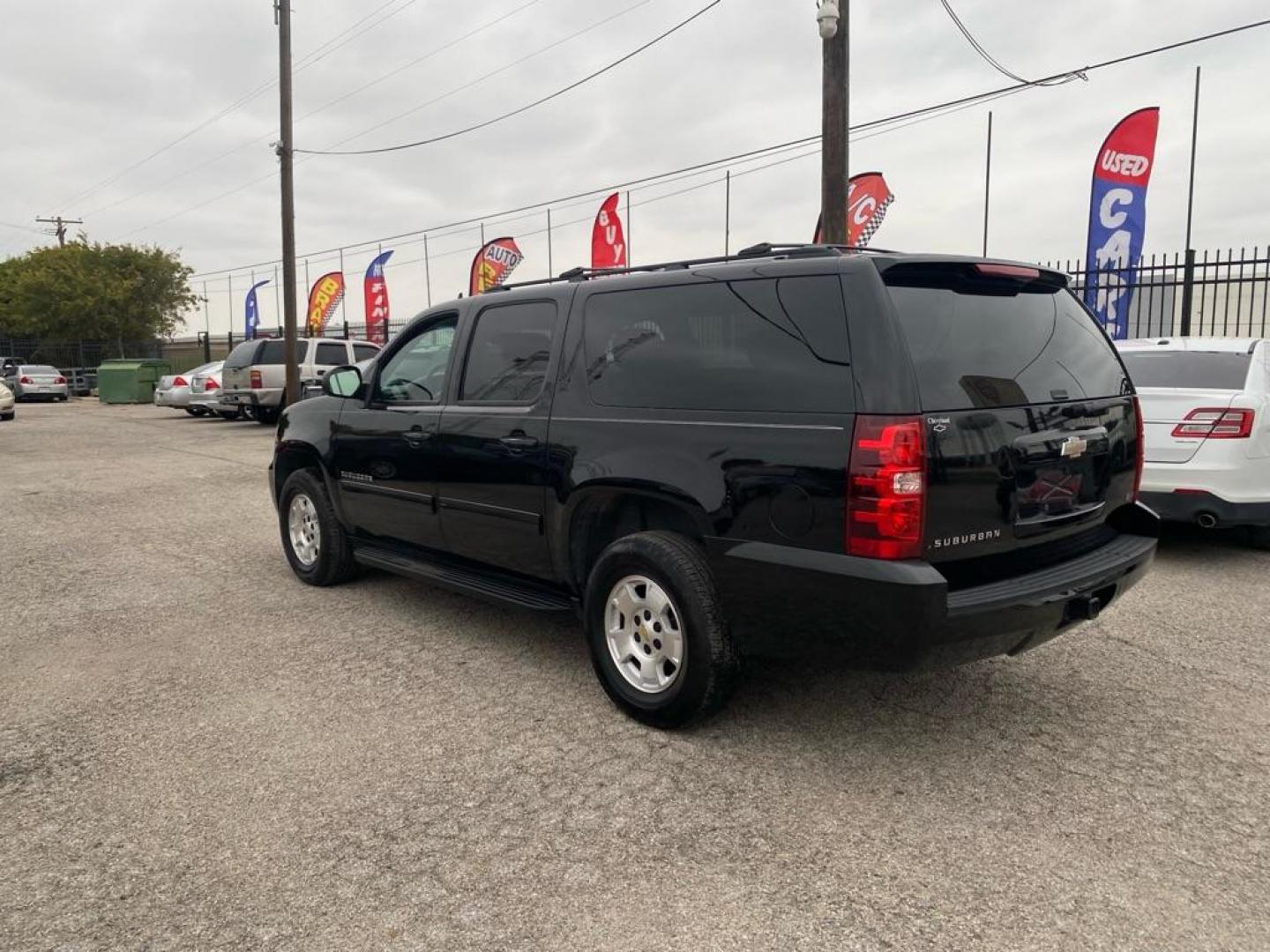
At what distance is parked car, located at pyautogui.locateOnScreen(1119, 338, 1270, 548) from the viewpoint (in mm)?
5879

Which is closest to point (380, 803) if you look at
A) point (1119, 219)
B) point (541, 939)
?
point (541, 939)

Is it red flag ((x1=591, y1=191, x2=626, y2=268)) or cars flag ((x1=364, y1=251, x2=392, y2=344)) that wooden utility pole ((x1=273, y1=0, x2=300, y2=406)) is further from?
cars flag ((x1=364, y1=251, x2=392, y2=344))

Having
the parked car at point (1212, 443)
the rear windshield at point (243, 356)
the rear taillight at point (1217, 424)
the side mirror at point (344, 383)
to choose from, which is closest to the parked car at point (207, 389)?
the rear windshield at point (243, 356)

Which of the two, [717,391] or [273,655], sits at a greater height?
[717,391]

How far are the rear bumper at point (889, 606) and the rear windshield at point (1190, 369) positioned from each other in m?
3.52

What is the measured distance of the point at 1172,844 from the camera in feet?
9.22

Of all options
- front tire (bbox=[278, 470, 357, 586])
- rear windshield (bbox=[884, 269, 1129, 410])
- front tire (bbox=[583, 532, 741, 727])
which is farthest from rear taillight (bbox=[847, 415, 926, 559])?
front tire (bbox=[278, 470, 357, 586])

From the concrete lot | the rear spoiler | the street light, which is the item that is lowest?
the concrete lot

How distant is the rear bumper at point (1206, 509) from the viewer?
232 inches

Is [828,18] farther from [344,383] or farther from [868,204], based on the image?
[868,204]

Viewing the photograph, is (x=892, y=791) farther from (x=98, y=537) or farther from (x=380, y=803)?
(x=98, y=537)

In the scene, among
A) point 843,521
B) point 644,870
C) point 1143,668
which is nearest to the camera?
point 644,870

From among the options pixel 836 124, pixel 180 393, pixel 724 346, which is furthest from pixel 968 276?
pixel 180 393

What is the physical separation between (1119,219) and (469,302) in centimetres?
1329
